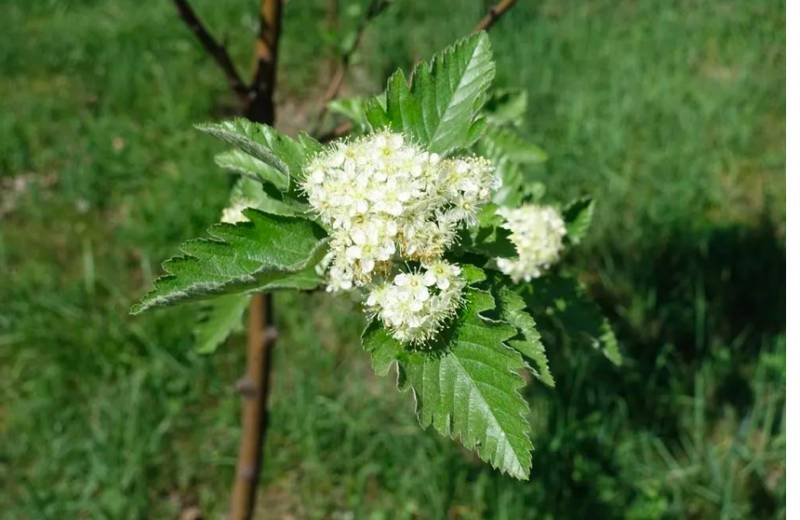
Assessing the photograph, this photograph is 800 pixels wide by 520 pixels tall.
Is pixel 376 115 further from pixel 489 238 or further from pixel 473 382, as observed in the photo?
pixel 473 382

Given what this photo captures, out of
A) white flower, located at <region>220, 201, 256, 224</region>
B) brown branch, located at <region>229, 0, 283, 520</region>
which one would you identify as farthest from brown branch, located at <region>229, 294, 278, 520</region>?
white flower, located at <region>220, 201, 256, 224</region>

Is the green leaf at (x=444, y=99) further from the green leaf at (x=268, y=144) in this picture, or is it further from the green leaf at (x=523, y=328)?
the green leaf at (x=523, y=328)

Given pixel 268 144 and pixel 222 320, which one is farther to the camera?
pixel 222 320

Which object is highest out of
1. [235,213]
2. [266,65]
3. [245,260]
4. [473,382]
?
[266,65]

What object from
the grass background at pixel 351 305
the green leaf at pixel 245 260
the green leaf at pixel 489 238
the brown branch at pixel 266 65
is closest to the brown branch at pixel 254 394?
the brown branch at pixel 266 65

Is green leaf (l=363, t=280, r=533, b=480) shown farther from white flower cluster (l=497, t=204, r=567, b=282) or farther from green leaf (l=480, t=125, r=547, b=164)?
green leaf (l=480, t=125, r=547, b=164)

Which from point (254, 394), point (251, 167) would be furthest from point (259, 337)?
point (251, 167)

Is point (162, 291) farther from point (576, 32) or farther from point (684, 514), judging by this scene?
point (576, 32)
